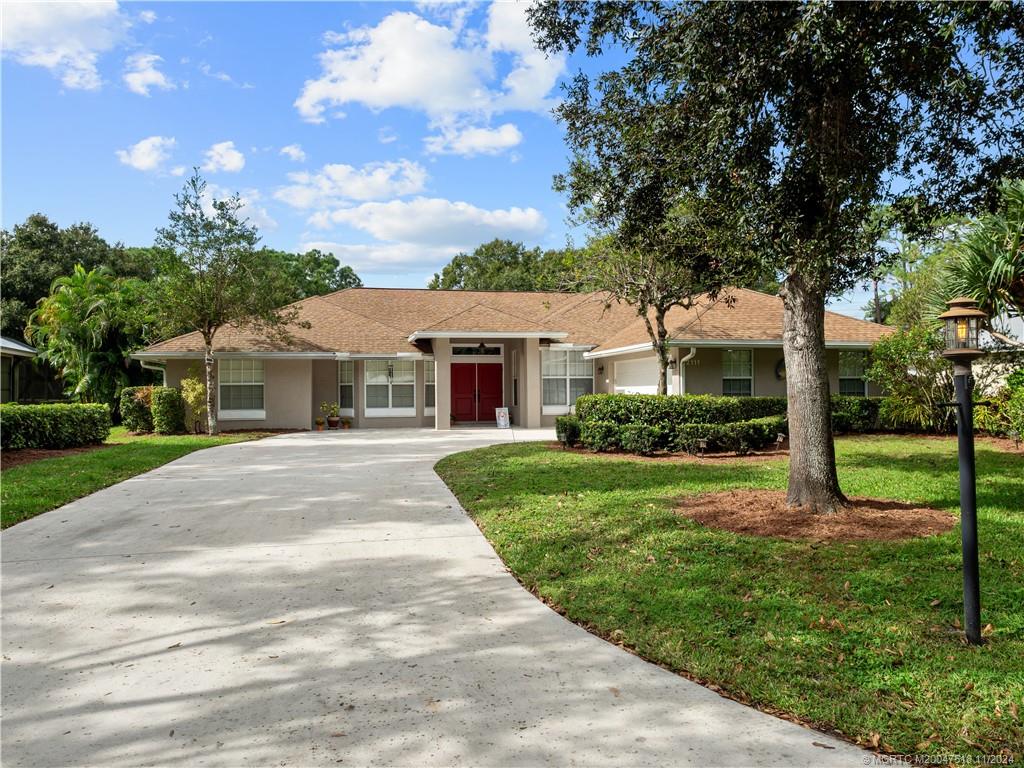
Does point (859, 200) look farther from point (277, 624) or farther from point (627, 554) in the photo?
point (277, 624)

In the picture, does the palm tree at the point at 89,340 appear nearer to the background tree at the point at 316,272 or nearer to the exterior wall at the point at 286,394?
the exterior wall at the point at 286,394

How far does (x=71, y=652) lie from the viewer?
13.1ft

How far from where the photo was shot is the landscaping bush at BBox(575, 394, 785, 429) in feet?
44.1

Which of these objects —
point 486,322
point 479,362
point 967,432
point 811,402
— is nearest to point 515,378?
point 479,362

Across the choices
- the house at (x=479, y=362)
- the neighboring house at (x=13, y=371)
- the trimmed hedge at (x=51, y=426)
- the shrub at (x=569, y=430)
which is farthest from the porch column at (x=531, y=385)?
the neighboring house at (x=13, y=371)

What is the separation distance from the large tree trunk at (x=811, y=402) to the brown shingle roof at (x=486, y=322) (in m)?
7.60

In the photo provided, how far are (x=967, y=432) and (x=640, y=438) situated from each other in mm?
8845

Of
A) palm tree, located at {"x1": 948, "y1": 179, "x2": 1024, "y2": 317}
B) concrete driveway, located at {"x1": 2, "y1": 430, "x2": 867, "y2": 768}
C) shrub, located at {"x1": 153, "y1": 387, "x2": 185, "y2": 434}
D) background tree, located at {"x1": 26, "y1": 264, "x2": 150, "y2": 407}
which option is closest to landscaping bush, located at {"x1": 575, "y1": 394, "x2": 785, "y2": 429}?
palm tree, located at {"x1": 948, "y1": 179, "x2": 1024, "y2": 317}

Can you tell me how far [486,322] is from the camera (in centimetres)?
2095

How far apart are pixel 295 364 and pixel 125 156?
8.60m

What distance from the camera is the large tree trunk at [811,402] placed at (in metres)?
7.09

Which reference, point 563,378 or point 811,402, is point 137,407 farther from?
point 811,402

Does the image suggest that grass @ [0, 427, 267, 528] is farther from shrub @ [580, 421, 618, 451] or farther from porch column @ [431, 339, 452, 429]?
shrub @ [580, 421, 618, 451]

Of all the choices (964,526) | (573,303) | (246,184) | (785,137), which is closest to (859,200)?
(785,137)
